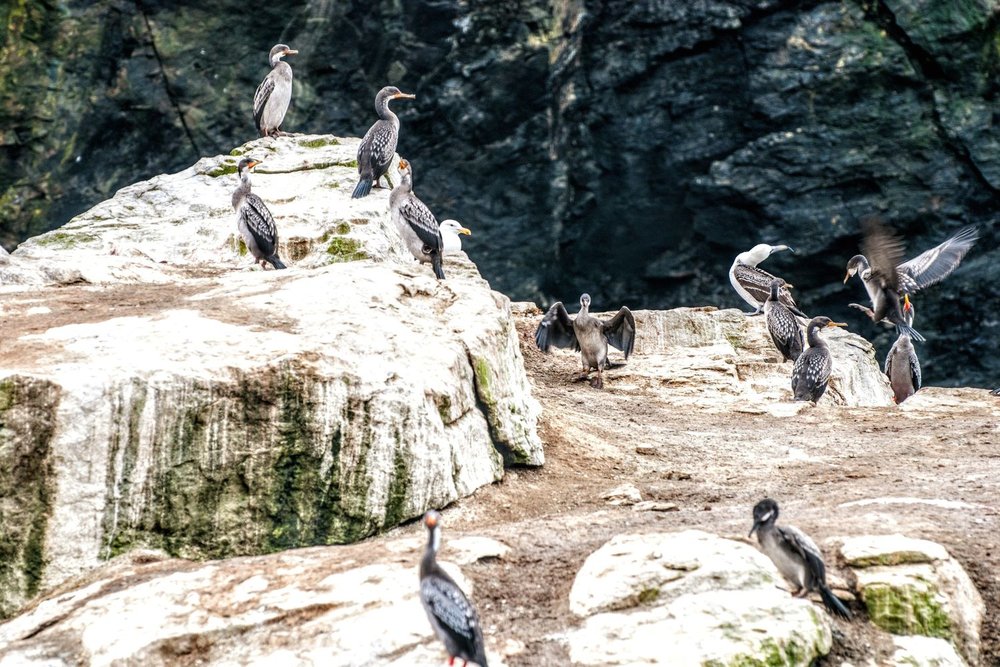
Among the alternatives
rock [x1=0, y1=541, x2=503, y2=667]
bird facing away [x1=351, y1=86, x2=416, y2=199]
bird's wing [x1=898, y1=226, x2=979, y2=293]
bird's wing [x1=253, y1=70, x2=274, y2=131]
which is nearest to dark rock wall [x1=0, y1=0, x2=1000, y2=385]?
bird's wing [x1=253, y1=70, x2=274, y2=131]

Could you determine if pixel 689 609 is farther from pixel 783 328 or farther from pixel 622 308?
pixel 783 328

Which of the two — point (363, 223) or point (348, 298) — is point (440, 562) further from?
point (363, 223)

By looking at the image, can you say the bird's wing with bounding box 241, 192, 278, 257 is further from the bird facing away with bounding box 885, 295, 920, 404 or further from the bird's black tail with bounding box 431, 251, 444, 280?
the bird facing away with bounding box 885, 295, 920, 404

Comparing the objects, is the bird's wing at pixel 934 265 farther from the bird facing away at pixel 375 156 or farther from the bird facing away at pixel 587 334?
the bird facing away at pixel 375 156

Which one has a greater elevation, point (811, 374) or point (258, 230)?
point (258, 230)

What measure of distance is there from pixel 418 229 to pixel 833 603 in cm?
727

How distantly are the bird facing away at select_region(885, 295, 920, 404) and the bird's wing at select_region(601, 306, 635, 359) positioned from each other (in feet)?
11.6

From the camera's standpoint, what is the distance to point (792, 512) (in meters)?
9.46

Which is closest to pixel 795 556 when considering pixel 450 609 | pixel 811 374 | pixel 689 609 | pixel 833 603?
pixel 833 603

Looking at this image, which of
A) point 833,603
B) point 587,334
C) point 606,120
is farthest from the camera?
point 606,120

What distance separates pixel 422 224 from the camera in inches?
547

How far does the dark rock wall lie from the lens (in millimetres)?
27516

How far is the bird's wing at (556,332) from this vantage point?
16016 millimetres

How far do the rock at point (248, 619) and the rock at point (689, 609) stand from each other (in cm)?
66
